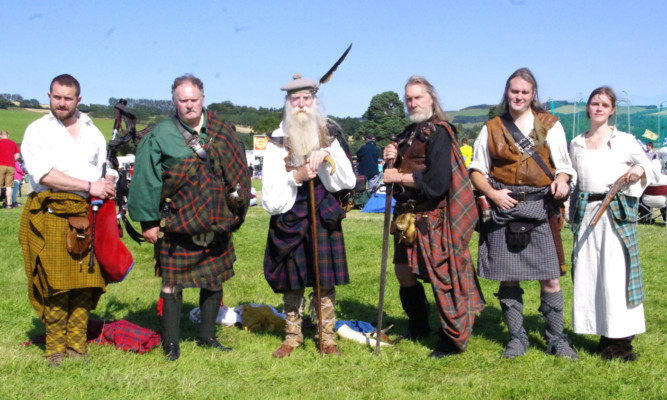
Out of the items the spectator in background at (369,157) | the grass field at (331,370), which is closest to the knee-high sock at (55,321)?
the grass field at (331,370)

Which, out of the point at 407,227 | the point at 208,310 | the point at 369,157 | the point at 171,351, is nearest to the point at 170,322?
the point at 171,351

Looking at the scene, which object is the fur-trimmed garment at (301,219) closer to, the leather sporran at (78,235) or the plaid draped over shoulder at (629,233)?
the leather sporran at (78,235)

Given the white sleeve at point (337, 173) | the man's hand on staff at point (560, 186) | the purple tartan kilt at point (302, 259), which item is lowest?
the purple tartan kilt at point (302, 259)

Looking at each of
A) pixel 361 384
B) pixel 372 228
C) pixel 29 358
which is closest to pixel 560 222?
pixel 361 384

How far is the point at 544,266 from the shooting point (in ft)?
13.7

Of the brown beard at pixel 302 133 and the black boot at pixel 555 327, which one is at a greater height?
the brown beard at pixel 302 133

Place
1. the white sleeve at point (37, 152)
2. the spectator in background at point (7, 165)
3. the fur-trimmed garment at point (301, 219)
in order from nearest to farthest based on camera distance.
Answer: the white sleeve at point (37, 152)
the fur-trimmed garment at point (301, 219)
the spectator in background at point (7, 165)

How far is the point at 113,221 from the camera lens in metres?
4.25

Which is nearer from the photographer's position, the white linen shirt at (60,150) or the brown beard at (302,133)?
the white linen shirt at (60,150)

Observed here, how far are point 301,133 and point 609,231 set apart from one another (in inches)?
88.0

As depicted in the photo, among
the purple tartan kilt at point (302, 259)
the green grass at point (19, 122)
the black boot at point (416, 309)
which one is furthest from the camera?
the green grass at point (19, 122)

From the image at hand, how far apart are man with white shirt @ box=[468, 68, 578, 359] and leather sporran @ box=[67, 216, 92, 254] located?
269 centimetres

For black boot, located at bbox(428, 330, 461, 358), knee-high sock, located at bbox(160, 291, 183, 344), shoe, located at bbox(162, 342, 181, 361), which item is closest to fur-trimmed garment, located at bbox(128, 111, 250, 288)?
knee-high sock, located at bbox(160, 291, 183, 344)

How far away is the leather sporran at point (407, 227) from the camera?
4305 mm
